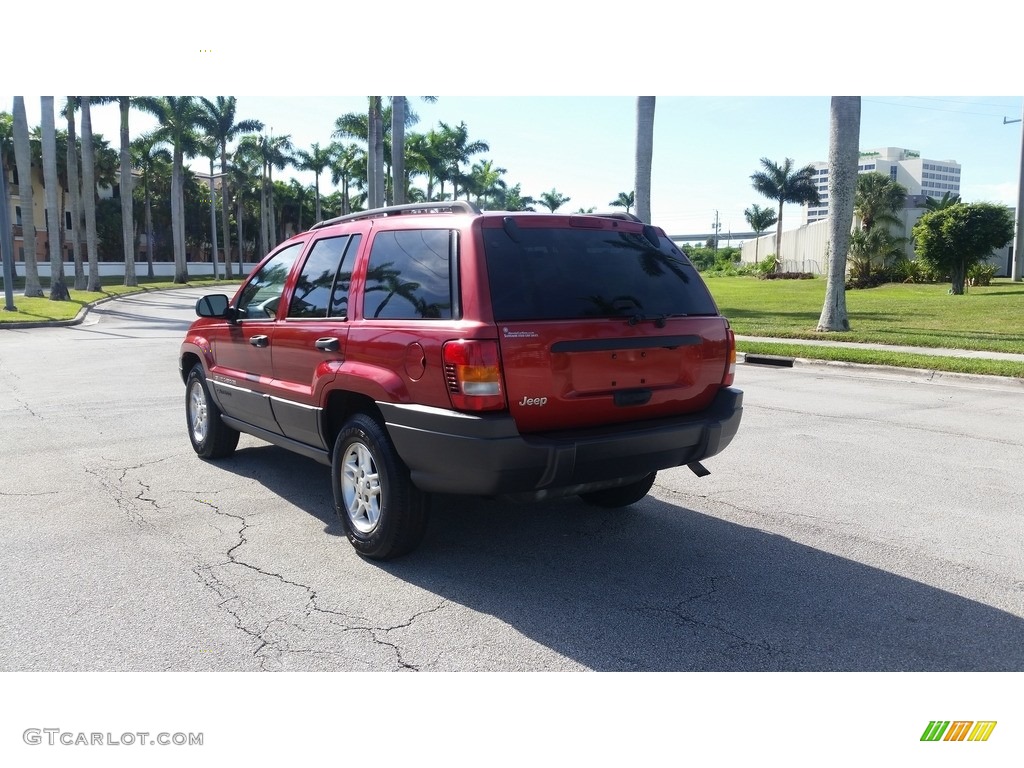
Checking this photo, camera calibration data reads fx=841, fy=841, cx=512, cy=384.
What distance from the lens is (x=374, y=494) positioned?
15.2ft

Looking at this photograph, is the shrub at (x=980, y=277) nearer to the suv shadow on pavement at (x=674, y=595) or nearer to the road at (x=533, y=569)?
the road at (x=533, y=569)

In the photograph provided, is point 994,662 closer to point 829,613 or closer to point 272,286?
point 829,613

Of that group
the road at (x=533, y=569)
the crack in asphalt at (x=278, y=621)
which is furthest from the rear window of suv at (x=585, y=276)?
the crack in asphalt at (x=278, y=621)

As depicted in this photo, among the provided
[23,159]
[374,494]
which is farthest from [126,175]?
[374,494]

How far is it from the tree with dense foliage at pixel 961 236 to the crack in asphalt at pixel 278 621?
32.7 m

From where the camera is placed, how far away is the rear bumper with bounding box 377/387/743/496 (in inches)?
157

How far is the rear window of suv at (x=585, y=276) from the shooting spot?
4.23 meters

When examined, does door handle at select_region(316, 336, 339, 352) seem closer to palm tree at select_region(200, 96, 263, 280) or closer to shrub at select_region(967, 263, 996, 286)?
shrub at select_region(967, 263, 996, 286)

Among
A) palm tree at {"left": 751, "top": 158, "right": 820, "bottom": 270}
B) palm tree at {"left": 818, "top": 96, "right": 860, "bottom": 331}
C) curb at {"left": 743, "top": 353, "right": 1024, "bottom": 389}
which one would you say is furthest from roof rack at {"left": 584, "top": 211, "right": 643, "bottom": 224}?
palm tree at {"left": 751, "top": 158, "right": 820, "bottom": 270}

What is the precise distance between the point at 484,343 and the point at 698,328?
1.43 m

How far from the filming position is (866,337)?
17641 millimetres

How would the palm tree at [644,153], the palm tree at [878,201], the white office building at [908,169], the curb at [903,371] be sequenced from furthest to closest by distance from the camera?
the white office building at [908,169], the palm tree at [878,201], the palm tree at [644,153], the curb at [903,371]

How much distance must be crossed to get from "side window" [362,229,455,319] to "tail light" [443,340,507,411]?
28 cm

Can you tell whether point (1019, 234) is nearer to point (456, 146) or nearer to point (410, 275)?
point (456, 146)
